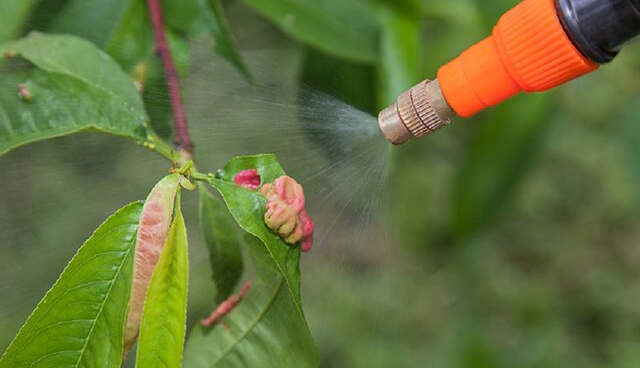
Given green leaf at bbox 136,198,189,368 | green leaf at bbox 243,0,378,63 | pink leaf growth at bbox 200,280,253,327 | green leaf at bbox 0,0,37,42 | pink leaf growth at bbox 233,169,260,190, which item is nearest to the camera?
green leaf at bbox 136,198,189,368

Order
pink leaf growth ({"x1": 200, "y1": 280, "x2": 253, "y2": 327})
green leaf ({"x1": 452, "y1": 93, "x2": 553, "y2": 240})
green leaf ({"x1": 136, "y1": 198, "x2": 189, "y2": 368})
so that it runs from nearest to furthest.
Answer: green leaf ({"x1": 136, "y1": 198, "x2": 189, "y2": 368})
pink leaf growth ({"x1": 200, "y1": 280, "x2": 253, "y2": 327})
green leaf ({"x1": 452, "y1": 93, "x2": 553, "y2": 240})

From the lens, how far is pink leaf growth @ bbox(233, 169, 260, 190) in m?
0.95

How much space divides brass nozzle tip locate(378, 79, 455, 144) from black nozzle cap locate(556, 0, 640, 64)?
163 mm

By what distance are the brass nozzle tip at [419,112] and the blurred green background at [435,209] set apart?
225 millimetres

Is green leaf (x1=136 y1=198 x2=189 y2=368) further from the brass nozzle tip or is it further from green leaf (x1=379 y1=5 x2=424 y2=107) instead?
green leaf (x1=379 y1=5 x2=424 y2=107)

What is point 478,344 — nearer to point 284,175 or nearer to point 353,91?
point 353,91

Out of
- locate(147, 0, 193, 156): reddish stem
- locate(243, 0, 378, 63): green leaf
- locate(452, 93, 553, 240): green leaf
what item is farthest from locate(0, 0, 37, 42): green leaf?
locate(452, 93, 553, 240): green leaf

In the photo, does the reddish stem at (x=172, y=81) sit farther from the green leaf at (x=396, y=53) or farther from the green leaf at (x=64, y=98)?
the green leaf at (x=396, y=53)

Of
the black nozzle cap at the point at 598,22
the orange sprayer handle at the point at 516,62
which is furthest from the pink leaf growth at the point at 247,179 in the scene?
the black nozzle cap at the point at 598,22

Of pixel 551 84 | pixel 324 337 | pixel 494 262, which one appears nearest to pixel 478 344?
pixel 324 337

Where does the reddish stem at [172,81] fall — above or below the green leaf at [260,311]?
above

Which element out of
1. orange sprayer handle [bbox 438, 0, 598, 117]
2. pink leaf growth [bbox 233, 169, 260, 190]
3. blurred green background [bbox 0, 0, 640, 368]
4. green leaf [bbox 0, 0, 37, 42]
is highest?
orange sprayer handle [bbox 438, 0, 598, 117]

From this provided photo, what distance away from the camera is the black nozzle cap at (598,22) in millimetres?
888

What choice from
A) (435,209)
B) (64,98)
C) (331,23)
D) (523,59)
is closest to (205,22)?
(331,23)
